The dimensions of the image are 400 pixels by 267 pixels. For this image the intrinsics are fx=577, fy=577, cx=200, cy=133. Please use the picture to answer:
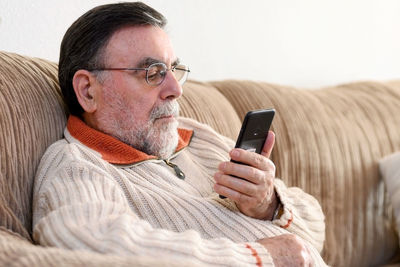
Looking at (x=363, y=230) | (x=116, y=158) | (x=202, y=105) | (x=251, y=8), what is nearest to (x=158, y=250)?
(x=116, y=158)

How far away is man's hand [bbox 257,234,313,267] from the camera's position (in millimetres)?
1040

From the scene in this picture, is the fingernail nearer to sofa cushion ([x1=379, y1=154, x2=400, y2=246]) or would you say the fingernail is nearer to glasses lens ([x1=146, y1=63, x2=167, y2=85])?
glasses lens ([x1=146, y1=63, x2=167, y2=85])

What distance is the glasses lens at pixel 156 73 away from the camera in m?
1.25

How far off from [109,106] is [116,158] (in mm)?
128

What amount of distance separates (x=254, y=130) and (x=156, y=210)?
26 cm

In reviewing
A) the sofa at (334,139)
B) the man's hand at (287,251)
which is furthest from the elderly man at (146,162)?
the sofa at (334,139)

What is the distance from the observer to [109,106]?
1253 millimetres

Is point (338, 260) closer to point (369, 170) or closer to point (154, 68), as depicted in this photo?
point (369, 170)

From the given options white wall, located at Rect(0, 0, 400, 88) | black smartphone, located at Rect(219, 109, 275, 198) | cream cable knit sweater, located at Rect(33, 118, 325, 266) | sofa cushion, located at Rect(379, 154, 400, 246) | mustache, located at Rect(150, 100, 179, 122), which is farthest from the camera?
sofa cushion, located at Rect(379, 154, 400, 246)

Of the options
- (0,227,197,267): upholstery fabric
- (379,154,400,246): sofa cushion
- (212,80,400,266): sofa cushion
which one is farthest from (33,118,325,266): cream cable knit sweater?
(379,154,400,246): sofa cushion

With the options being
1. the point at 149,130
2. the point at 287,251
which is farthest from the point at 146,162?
the point at 287,251

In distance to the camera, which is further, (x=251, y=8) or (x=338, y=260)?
(x=251, y=8)

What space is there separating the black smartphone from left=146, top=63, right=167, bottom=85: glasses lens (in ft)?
0.74

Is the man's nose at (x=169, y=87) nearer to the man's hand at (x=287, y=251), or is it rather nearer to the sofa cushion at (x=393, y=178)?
the man's hand at (x=287, y=251)
